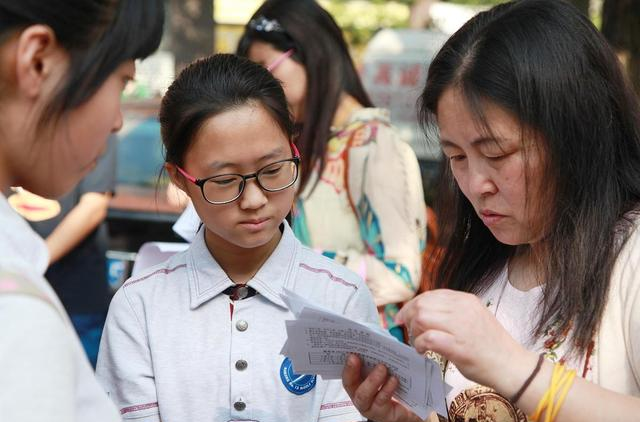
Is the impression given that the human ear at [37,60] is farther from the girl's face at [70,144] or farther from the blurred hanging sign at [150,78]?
the blurred hanging sign at [150,78]

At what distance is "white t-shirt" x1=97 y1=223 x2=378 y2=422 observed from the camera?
6.48 feet

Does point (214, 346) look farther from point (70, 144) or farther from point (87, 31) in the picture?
point (87, 31)

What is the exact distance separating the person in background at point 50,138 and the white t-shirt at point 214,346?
775 millimetres

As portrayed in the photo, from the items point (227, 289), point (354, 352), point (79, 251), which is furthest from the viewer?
point (79, 251)

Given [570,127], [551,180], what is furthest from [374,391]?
[570,127]

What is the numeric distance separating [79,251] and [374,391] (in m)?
2.58

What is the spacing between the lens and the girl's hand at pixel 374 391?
5.65 feet

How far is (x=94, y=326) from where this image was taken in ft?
13.0

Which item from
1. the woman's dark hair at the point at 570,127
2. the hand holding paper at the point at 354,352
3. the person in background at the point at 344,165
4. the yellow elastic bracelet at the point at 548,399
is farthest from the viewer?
the person in background at the point at 344,165

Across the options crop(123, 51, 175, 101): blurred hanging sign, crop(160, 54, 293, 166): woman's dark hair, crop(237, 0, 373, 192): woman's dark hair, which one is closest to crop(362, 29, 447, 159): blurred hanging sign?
crop(123, 51, 175, 101): blurred hanging sign

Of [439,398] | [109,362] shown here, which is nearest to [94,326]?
[109,362]

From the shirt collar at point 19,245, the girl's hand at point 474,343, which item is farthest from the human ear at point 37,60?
the girl's hand at point 474,343

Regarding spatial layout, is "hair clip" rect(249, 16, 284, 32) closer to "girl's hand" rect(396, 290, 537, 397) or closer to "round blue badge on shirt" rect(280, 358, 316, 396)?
"round blue badge on shirt" rect(280, 358, 316, 396)

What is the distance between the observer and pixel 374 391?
1742 mm
